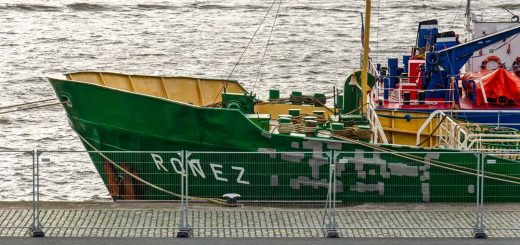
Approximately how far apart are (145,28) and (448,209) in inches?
2057

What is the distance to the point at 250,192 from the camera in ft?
80.5

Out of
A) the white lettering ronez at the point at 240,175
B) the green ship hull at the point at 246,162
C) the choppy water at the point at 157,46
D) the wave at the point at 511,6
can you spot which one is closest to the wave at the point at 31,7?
the choppy water at the point at 157,46

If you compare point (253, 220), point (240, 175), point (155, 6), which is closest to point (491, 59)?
point (240, 175)

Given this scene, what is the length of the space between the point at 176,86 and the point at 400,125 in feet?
19.4

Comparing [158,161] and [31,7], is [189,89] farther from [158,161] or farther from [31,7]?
[31,7]

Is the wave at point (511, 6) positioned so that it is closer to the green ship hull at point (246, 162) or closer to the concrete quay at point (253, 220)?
the green ship hull at point (246, 162)

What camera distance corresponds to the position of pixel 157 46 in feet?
213

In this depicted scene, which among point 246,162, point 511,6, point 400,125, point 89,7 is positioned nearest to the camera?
point 246,162

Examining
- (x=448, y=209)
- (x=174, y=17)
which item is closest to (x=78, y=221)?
(x=448, y=209)

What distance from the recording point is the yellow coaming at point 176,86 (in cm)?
2964

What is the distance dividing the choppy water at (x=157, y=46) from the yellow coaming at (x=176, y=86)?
5.90 metres

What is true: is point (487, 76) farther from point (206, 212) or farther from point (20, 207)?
point (20, 207)

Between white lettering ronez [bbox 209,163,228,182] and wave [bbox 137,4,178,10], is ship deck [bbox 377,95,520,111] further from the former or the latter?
wave [bbox 137,4,178,10]

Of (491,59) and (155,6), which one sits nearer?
(491,59)
